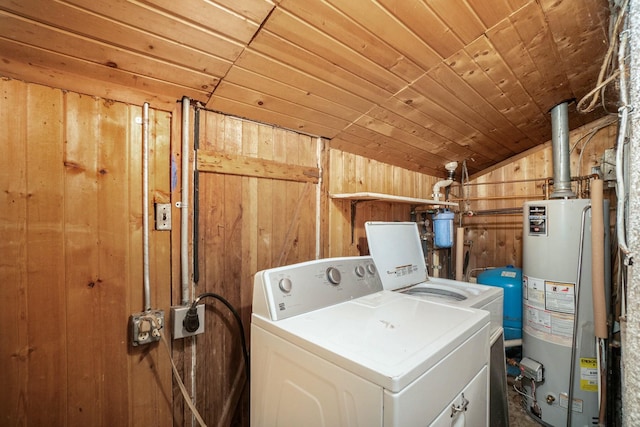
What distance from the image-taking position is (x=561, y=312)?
1891mm

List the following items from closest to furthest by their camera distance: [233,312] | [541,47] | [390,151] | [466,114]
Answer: [233,312]
[541,47]
[466,114]
[390,151]

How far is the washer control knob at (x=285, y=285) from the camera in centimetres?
116

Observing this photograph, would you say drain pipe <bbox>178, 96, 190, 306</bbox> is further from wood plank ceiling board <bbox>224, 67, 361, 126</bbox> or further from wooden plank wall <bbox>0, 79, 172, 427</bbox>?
wood plank ceiling board <bbox>224, 67, 361, 126</bbox>

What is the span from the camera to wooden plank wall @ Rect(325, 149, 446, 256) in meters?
2.01

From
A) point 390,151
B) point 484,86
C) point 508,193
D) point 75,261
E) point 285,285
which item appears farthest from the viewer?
point 508,193

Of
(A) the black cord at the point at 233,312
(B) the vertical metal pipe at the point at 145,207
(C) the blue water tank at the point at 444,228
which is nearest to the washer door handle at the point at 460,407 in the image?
(A) the black cord at the point at 233,312

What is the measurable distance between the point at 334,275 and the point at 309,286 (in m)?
0.16

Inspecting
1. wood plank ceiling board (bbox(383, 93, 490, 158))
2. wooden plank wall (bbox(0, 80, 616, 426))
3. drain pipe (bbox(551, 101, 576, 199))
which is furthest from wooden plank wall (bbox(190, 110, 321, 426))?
drain pipe (bbox(551, 101, 576, 199))

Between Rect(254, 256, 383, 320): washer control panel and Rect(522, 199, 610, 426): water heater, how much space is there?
1.39 metres

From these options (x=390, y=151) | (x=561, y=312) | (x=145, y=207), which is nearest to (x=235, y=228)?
(x=145, y=207)

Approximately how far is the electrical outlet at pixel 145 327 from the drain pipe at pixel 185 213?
0.13 m

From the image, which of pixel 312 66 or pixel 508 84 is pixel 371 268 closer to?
pixel 312 66

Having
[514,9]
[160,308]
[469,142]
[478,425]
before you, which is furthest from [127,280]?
[469,142]

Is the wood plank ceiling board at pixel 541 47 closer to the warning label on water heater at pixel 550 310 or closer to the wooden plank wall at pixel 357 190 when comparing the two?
the wooden plank wall at pixel 357 190
